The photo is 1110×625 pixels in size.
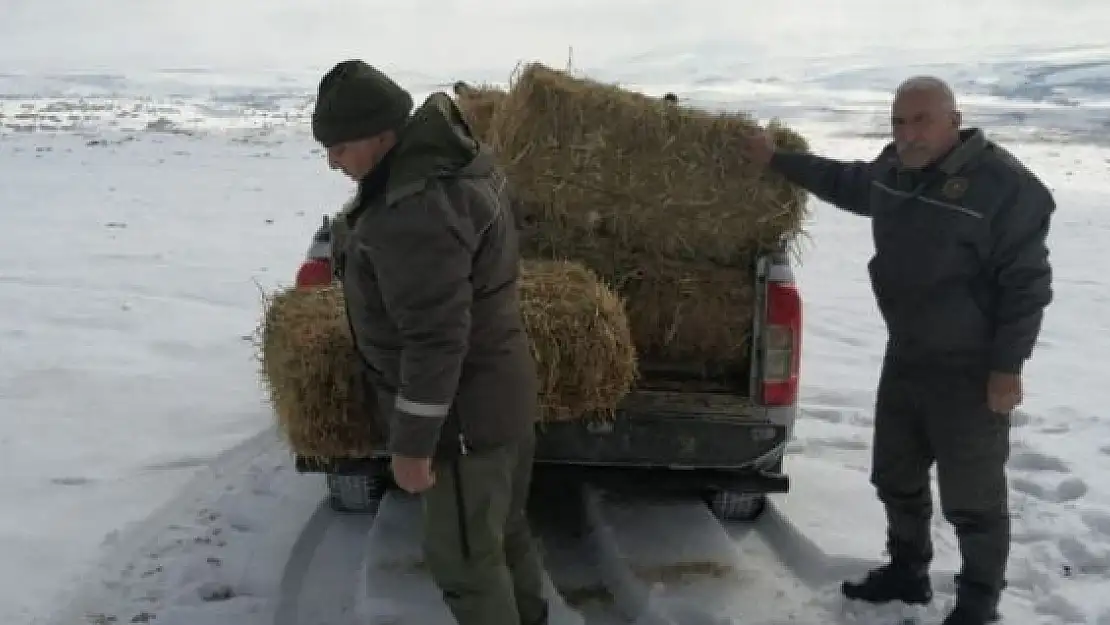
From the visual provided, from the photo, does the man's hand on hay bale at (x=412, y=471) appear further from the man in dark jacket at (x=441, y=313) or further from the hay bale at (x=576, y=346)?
the hay bale at (x=576, y=346)

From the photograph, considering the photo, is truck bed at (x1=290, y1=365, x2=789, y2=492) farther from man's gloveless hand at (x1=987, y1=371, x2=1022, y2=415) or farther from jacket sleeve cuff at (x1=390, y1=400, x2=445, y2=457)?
jacket sleeve cuff at (x1=390, y1=400, x2=445, y2=457)

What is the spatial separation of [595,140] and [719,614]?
1.94 metres

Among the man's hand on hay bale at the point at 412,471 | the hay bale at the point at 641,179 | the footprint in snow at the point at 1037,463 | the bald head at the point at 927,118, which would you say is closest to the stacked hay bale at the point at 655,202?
the hay bale at the point at 641,179

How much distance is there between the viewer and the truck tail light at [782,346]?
4207 millimetres

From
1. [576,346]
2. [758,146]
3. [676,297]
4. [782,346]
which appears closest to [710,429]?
[782,346]

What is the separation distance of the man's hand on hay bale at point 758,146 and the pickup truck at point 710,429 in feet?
1.31

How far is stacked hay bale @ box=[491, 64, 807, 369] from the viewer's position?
4371 millimetres

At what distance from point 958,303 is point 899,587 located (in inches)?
47.4

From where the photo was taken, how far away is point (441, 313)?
2.72 m

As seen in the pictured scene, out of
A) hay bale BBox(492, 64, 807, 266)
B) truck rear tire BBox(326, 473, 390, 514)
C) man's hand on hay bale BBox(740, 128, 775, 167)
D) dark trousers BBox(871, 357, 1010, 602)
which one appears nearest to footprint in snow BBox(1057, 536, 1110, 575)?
dark trousers BBox(871, 357, 1010, 602)

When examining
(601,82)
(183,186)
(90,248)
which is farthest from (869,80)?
(601,82)

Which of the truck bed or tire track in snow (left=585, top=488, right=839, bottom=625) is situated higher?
the truck bed

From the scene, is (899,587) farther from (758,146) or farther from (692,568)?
(758,146)

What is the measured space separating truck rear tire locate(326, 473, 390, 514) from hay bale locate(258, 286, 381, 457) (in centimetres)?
106
